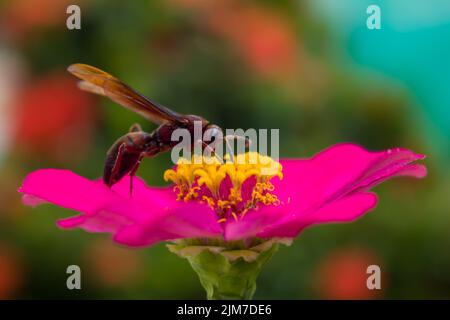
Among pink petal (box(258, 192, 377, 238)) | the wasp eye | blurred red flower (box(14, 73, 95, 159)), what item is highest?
blurred red flower (box(14, 73, 95, 159))

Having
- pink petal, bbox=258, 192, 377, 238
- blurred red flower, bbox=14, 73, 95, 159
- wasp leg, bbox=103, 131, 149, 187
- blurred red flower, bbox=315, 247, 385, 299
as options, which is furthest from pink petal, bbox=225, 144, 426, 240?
blurred red flower, bbox=14, 73, 95, 159

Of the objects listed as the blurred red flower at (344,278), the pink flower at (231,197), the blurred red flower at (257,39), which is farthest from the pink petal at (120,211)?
the blurred red flower at (257,39)

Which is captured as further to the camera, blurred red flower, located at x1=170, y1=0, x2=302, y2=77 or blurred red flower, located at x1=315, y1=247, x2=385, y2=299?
blurred red flower, located at x1=170, y1=0, x2=302, y2=77

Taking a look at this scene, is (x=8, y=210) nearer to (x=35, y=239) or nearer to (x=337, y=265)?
(x=35, y=239)

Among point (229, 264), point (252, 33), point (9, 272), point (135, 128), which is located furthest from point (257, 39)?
point (229, 264)

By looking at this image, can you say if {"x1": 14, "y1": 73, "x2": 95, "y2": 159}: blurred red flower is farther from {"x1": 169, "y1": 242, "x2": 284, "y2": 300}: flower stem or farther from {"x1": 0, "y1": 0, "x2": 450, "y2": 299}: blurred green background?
{"x1": 169, "y1": 242, "x2": 284, "y2": 300}: flower stem

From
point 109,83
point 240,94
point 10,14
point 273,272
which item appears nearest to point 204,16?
point 240,94
